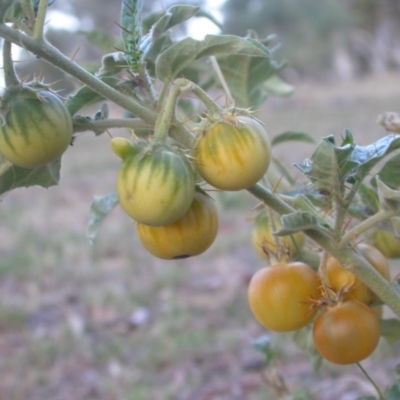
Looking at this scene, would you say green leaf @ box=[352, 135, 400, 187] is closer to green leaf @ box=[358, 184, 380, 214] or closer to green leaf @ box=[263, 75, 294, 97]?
green leaf @ box=[358, 184, 380, 214]

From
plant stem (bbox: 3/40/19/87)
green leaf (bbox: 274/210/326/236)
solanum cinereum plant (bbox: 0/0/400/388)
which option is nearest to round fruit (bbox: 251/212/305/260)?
solanum cinereum plant (bbox: 0/0/400/388)

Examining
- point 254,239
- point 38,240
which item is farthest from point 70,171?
point 254,239

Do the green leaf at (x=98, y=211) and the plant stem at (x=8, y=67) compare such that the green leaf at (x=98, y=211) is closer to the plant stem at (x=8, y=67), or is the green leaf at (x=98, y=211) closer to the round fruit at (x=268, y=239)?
the round fruit at (x=268, y=239)

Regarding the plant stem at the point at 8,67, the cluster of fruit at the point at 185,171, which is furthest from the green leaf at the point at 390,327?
the plant stem at the point at 8,67

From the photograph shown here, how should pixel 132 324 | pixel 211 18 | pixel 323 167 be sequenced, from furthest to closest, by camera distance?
pixel 132 324
pixel 211 18
pixel 323 167

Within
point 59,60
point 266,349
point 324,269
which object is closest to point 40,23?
point 59,60

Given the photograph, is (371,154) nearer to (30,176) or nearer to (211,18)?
(30,176)

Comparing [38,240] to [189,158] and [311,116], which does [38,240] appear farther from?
[311,116]
